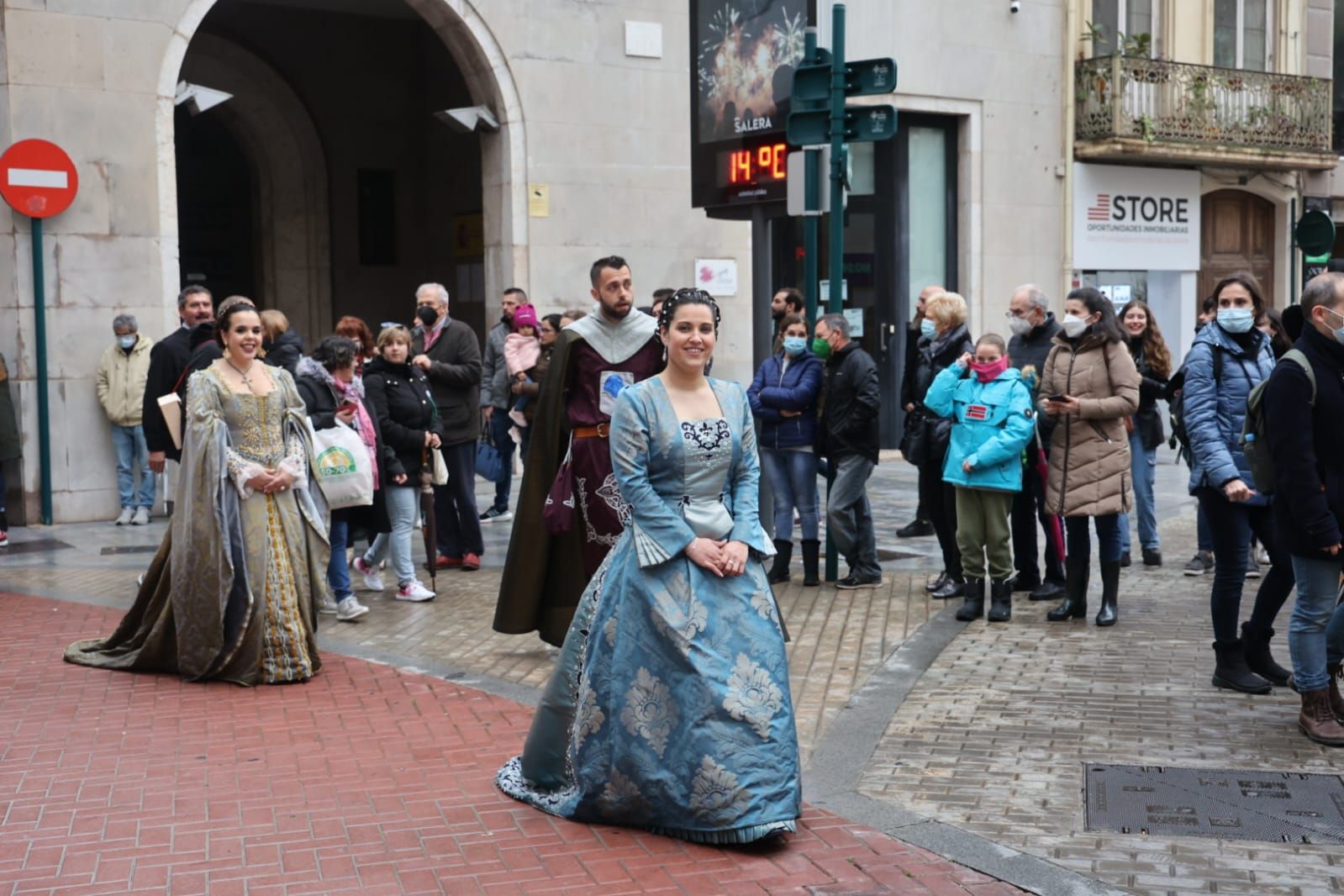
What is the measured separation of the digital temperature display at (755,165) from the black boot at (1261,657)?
4.51 m

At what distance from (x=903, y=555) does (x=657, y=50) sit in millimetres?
7286

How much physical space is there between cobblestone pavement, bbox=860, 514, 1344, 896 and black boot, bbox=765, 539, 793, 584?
1722mm

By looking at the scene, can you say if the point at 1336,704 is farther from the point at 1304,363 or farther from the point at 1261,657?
the point at 1304,363

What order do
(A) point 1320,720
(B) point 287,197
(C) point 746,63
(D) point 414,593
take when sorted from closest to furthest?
(A) point 1320,720
(D) point 414,593
(C) point 746,63
(B) point 287,197

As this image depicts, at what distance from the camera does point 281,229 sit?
19.5m

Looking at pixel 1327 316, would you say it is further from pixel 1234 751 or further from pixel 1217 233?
pixel 1217 233

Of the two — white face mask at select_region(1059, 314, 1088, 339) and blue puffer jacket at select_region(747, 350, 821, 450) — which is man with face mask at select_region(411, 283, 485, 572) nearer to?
blue puffer jacket at select_region(747, 350, 821, 450)

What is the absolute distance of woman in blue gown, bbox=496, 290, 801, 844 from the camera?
5.08m

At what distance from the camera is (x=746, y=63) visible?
1073 cm

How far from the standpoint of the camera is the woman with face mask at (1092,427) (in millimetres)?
8594

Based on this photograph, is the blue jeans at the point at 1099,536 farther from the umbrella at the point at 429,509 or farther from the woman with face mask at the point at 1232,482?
the umbrella at the point at 429,509

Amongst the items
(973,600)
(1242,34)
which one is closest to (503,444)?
(973,600)

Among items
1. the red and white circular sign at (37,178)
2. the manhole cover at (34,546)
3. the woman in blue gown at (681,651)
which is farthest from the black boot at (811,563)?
the red and white circular sign at (37,178)

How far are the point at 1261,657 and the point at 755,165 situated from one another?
4.99m
